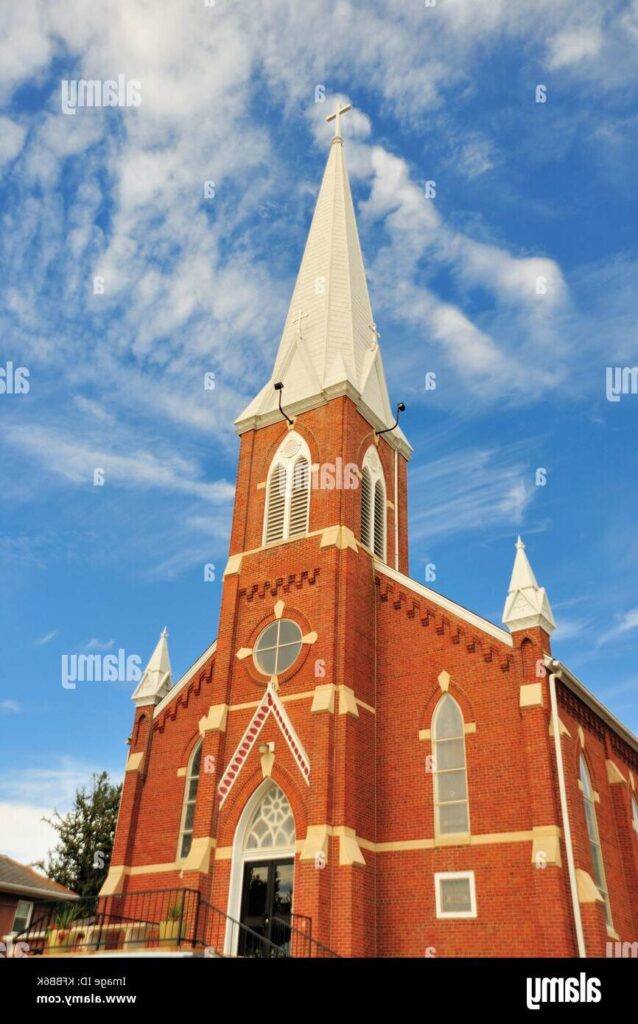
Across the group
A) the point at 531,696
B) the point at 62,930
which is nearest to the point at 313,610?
the point at 531,696

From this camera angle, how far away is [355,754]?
18688 millimetres

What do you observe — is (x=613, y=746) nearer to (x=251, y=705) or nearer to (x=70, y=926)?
(x=251, y=705)

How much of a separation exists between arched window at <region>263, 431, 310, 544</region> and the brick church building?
6 cm

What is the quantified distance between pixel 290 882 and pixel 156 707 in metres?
7.34

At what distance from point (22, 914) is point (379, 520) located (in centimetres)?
1791

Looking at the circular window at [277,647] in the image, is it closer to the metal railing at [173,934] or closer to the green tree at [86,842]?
the metal railing at [173,934]

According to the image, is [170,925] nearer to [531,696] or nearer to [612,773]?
[531,696]

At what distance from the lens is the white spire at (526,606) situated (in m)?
18.2

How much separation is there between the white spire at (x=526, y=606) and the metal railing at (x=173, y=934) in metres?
7.47

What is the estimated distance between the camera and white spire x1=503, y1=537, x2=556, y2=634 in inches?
717

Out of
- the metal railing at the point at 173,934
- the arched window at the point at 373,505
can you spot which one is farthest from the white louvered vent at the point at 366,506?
the metal railing at the point at 173,934

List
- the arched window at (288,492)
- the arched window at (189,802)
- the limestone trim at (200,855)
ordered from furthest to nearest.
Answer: the arched window at (288,492) < the arched window at (189,802) < the limestone trim at (200,855)

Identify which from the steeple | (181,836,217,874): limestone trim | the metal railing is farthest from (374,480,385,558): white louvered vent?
the metal railing
